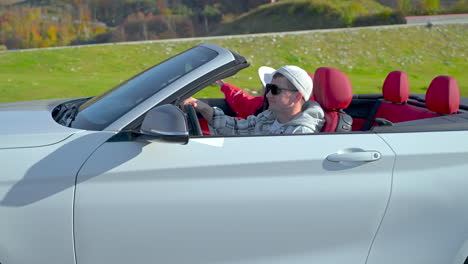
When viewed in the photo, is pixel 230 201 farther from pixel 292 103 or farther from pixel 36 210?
pixel 292 103

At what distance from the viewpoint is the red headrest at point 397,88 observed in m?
3.62

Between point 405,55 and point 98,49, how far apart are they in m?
13.1

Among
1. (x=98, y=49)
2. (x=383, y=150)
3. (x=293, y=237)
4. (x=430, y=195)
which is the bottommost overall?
(x=98, y=49)

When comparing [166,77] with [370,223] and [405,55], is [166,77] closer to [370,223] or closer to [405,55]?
[370,223]

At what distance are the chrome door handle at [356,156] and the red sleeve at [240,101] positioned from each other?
63.4 inches

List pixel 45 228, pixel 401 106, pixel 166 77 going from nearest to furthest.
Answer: pixel 45 228 < pixel 166 77 < pixel 401 106

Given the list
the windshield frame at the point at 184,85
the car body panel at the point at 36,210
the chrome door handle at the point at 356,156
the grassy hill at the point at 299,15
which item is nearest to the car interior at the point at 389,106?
the chrome door handle at the point at 356,156

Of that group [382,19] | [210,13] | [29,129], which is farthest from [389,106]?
[210,13]

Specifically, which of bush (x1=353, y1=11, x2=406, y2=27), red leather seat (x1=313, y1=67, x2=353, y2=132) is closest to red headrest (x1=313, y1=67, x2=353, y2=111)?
red leather seat (x1=313, y1=67, x2=353, y2=132)

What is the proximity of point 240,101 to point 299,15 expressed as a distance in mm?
57325

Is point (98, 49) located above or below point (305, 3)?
above

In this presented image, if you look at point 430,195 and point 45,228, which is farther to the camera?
point 430,195

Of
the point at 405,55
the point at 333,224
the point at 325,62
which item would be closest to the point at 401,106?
the point at 333,224

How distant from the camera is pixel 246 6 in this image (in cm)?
7512
